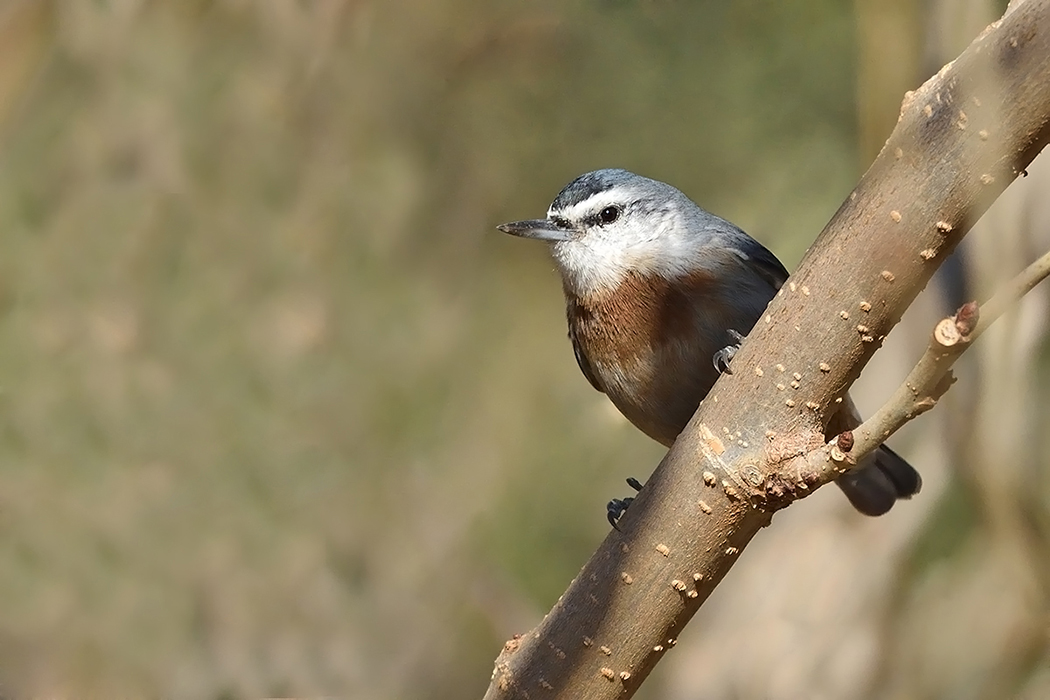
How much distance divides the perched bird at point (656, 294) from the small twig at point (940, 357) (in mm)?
1212

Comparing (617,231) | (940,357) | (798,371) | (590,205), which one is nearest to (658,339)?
(617,231)

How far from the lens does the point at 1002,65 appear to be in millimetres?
1572

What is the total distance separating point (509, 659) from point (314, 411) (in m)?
2.97

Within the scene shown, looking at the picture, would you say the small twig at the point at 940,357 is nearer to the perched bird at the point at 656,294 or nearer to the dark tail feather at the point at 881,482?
the perched bird at the point at 656,294

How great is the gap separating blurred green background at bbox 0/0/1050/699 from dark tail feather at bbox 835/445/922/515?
862 millimetres

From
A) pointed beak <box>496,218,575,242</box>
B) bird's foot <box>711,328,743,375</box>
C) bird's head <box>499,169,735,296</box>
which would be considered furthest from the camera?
pointed beak <box>496,218,575,242</box>

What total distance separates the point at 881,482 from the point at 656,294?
1.07m

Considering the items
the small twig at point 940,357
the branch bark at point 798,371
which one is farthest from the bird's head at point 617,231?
the small twig at point 940,357

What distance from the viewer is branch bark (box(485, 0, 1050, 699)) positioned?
5.25ft

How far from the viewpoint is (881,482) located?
355 cm

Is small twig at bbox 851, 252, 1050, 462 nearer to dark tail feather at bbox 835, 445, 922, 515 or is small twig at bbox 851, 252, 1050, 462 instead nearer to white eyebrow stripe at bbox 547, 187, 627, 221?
white eyebrow stripe at bbox 547, 187, 627, 221

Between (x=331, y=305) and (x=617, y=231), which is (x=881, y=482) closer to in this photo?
(x=617, y=231)

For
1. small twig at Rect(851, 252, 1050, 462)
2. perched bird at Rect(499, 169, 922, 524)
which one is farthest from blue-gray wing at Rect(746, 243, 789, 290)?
small twig at Rect(851, 252, 1050, 462)

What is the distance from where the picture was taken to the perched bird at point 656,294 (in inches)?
120
